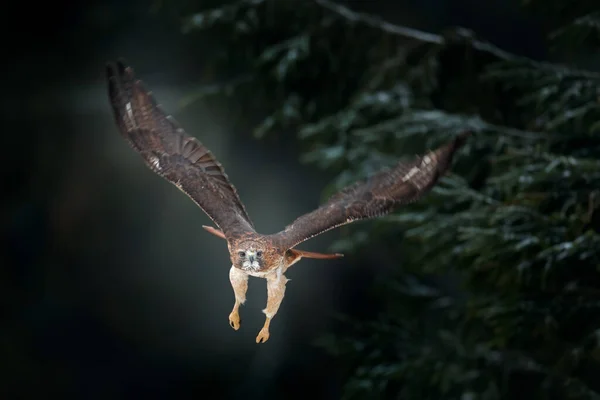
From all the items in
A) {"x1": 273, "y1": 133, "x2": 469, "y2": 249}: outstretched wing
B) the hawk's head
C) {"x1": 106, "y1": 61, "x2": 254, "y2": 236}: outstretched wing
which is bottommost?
the hawk's head

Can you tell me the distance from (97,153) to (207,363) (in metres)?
0.88

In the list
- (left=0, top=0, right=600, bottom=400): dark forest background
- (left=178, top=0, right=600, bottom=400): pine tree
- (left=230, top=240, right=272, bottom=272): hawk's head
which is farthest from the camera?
(left=0, top=0, right=600, bottom=400): dark forest background

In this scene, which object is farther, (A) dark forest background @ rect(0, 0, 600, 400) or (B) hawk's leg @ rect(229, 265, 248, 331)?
(A) dark forest background @ rect(0, 0, 600, 400)

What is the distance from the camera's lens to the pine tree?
1943 millimetres

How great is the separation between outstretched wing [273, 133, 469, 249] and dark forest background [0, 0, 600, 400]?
1.10 m

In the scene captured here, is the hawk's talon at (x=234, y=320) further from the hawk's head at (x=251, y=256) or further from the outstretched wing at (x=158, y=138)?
the outstretched wing at (x=158, y=138)

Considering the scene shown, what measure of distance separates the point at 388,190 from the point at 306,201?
1.48 metres

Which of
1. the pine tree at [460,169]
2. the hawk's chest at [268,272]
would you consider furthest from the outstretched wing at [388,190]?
the pine tree at [460,169]

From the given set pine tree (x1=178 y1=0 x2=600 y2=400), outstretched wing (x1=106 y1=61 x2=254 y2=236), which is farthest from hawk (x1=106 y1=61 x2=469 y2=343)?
pine tree (x1=178 y1=0 x2=600 y2=400)

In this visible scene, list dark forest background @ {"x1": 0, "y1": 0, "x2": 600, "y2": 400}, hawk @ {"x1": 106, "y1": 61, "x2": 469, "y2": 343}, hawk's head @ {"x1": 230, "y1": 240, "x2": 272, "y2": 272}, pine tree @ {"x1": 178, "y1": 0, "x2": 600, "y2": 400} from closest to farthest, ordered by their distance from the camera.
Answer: hawk's head @ {"x1": 230, "y1": 240, "x2": 272, "y2": 272}
hawk @ {"x1": 106, "y1": 61, "x2": 469, "y2": 343}
pine tree @ {"x1": 178, "y1": 0, "x2": 600, "y2": 400}
dark forest background @ {"x1": 0, "y1": 0, "x2": 600, "y2": 400}

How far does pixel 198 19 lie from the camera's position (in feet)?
7.32

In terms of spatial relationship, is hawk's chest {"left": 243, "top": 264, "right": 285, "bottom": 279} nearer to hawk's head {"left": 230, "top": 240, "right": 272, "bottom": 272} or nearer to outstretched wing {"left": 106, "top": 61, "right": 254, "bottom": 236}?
hawk's head {"left": 230, "top": 240, "right": 272, "bottom": 272}

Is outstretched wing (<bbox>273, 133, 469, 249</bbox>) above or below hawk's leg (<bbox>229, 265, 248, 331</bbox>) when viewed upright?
above

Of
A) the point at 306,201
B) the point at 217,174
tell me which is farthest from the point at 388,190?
the point at 306,201
